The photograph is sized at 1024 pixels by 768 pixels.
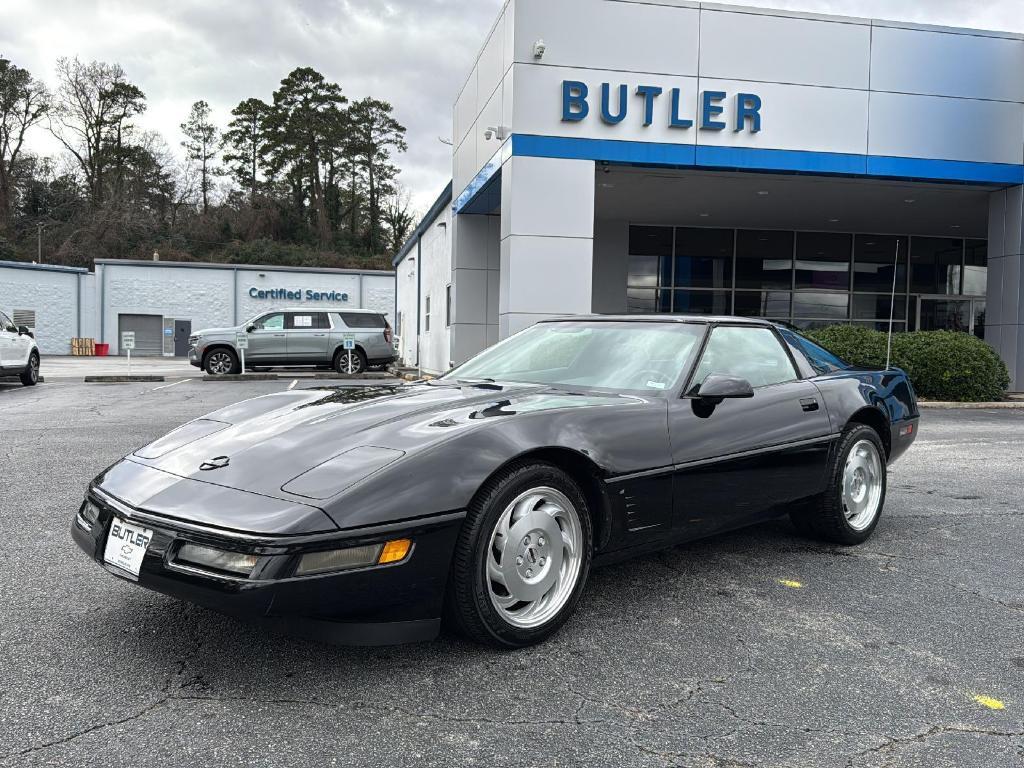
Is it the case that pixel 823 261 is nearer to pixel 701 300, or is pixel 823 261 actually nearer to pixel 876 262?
pixel 876 262

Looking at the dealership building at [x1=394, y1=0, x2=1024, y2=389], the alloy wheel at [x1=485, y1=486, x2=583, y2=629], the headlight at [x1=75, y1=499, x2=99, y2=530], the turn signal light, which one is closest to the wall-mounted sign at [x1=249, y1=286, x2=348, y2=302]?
the dealership building at [x1=394, y1=0, x2=1024, y2=389]

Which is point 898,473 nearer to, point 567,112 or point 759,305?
point 567,112

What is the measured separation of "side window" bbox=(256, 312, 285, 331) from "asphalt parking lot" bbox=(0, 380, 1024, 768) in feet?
52.6

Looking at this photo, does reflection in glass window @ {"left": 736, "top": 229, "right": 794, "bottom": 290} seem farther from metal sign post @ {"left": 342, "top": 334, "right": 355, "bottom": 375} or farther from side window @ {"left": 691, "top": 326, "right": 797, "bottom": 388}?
side window @ {"left": 691, "top": 326, "right": 797, "bottom": 388}

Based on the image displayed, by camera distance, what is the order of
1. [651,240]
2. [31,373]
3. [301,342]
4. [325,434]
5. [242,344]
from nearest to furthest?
1. [325,434]
2. [31,373]
3. [242,344]
4. [301,342]
5. [651,240]

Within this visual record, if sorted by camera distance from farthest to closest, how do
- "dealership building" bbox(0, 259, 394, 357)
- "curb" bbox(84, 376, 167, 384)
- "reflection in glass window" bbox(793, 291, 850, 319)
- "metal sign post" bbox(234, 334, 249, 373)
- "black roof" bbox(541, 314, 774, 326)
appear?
"dealership building" bbox(0, 259, 394, 357) < "reflection in glass window" bbox(793, 291, 850, 319) < "metal sign post" bbox(234, 334, 249, 373) < "curb" bbox(84, 376, 167, 384) < "black roof" bbox(541, 314, 774, 326)

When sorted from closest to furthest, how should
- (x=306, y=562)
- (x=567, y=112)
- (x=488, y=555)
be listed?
(x=306, y=562) < (x=488, y=555) < (x=567, y=112)

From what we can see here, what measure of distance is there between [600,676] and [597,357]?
5.51ft

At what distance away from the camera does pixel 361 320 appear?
20297 millimetres

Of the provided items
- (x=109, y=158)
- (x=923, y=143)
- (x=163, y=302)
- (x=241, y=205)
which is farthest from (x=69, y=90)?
(x=923, y=143)

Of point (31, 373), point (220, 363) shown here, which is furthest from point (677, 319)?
point (220, 363)

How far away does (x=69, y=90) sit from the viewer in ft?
178

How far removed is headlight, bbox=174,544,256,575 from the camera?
2.33m

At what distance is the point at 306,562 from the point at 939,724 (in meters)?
1.96
